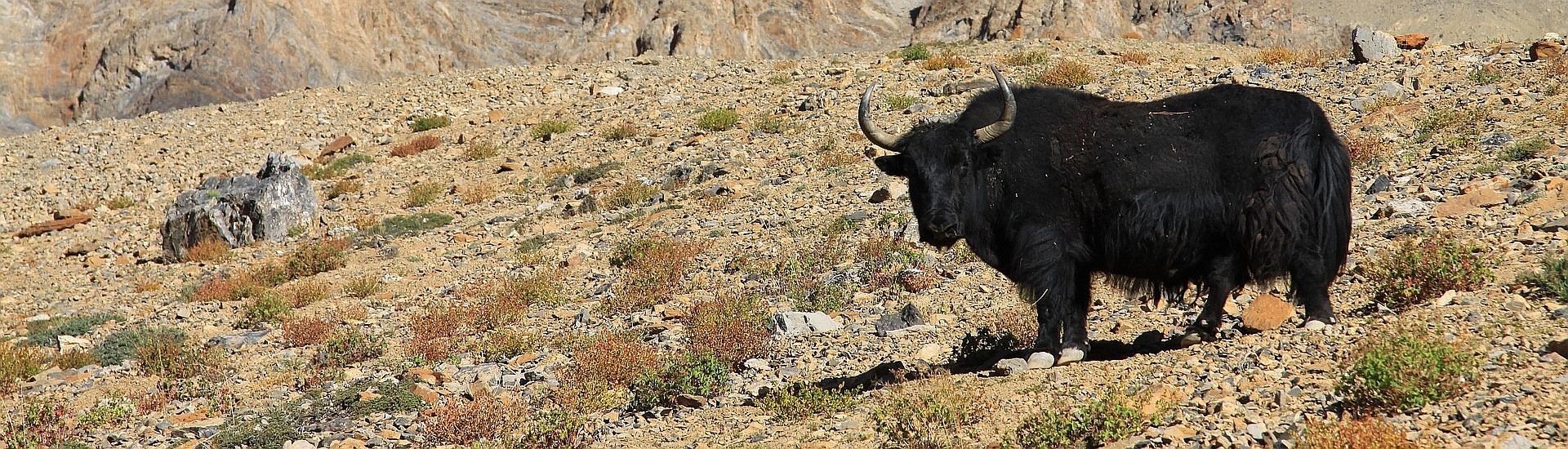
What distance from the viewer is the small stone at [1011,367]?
7.14 meters

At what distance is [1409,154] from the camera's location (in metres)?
11.7

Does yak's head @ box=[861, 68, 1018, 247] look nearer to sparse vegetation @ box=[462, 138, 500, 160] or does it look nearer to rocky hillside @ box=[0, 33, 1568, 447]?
rocky hillside @ box=[0, 33, 1568, 447]

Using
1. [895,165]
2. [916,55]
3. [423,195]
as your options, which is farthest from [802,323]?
[916,55]

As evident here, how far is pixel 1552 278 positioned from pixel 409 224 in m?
13.2

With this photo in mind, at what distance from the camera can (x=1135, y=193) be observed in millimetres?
7262

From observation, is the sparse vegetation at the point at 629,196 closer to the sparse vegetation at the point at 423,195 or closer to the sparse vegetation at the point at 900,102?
the sparse vegetation at the point at 423,195

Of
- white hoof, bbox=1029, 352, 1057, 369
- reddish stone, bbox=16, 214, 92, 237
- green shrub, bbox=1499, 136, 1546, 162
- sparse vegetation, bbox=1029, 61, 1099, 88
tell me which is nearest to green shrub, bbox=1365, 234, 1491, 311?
white hoof, bbox=1029, 352, 1057, 369

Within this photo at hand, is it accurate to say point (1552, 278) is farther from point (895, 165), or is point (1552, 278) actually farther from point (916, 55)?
point (916, 55)

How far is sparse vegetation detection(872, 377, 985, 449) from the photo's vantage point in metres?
6.02

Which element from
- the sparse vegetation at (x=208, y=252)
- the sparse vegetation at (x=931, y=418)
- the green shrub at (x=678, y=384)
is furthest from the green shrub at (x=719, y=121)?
the sparse vegetation at (x=931, y=418)

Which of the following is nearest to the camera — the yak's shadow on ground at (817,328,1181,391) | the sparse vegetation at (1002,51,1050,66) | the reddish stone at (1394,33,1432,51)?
the yak's shadow on ground at (817,328,1181,391)

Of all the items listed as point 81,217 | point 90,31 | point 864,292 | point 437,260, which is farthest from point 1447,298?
point 90,31

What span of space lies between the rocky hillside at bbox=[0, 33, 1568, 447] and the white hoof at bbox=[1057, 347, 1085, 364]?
380mm

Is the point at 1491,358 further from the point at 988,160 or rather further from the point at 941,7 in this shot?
the point at 941,7
